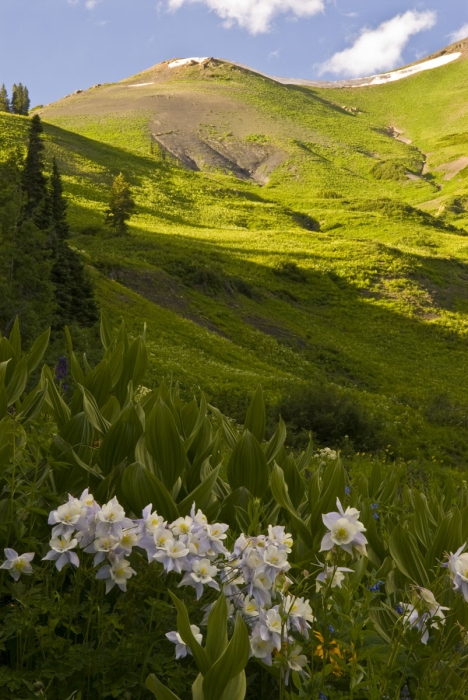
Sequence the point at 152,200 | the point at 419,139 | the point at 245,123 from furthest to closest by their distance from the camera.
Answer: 1. the point at 419,139
2. the point at 245,123
3. the point at 152,200

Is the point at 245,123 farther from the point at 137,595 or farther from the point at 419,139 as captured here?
the point at 137,595

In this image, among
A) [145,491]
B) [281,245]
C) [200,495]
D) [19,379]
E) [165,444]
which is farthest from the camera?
[281,245]

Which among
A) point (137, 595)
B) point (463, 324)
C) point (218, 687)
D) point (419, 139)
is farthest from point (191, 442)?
point (419, 139)

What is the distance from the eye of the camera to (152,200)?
7612cm

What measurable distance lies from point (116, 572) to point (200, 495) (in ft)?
1.83

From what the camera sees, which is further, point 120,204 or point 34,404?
point 120,204

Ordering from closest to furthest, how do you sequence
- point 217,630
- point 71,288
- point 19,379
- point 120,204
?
point 217,630
point 19,379
point 71,288
point 120,204

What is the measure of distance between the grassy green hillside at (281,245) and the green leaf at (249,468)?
6.18 metres

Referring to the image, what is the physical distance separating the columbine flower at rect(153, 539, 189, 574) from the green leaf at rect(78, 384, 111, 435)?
41.6 inches

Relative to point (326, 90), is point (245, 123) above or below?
below

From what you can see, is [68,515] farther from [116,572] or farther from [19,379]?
[19,379]

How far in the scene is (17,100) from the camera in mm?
119312

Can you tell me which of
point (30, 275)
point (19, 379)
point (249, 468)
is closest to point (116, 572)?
point (249, 468)

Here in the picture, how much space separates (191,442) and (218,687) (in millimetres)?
1416
